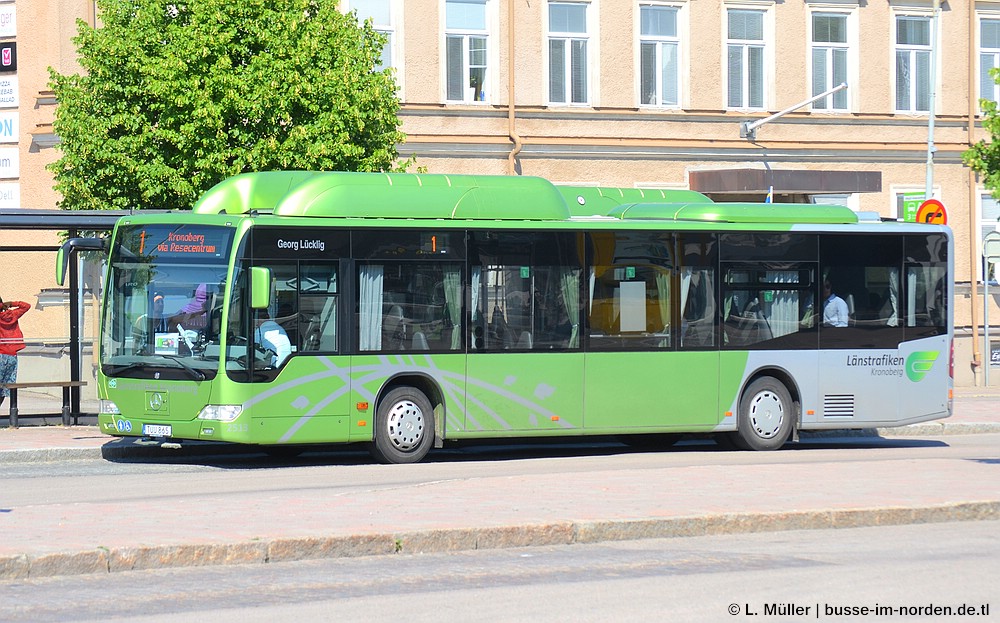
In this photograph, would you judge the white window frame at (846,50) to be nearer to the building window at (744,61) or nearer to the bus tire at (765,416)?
the building window at (744,61)

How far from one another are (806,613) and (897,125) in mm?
28156

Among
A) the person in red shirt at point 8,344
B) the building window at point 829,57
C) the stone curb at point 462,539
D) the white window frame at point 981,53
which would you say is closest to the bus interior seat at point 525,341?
the stone curb at point 462,539

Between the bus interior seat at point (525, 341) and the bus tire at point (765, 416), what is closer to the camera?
the bus interior seat at point (525, 341)

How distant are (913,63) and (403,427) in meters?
21.9

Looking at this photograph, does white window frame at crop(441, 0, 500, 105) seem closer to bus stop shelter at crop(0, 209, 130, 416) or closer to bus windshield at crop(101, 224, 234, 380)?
bus stop shelter at crop(0, 209, 130, 416)

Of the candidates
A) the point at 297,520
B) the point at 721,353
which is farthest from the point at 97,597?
the point at 721,353

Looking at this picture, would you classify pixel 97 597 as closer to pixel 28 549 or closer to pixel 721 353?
pixel 28 549

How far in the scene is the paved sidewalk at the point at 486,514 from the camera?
9.52 m

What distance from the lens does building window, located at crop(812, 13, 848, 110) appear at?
1344 inches

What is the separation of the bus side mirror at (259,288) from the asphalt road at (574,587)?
20.4ft

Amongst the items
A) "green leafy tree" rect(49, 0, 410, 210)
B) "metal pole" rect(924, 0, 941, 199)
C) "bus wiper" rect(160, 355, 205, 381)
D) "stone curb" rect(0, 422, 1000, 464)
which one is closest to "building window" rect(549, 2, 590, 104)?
"metal pole" rect(924, 0, 941, 199)

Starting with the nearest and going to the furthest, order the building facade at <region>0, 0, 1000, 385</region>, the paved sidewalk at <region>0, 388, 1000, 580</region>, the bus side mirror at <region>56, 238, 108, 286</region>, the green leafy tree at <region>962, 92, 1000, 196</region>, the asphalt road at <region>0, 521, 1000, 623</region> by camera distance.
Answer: the asphalt road at <region>0, 521, 1000, 623</region>, the paved sidewalk at <region>0, 388, 1000, 580</region>, the bus side mirror at <region>56, 238, 108, 286</region>, the green leafy tree at <region>962, 92, 1000, 196</region>, the building facade at <region>0, 0, 1000, 385</region>

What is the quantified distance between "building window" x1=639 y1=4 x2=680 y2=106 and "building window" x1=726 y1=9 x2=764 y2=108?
1.29 m

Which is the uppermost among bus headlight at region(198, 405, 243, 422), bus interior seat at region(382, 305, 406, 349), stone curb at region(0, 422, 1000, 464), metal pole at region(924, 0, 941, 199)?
metal pole at region(924, 0, 941, 199)
